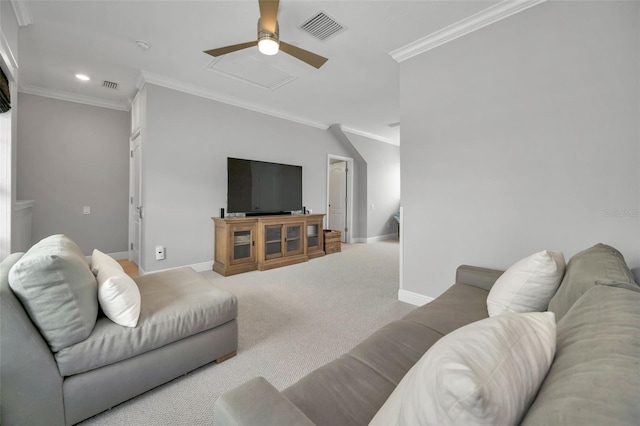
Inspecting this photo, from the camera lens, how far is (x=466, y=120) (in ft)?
7.84

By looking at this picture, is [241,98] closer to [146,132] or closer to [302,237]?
[146,132]

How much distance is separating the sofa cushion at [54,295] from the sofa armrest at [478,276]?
7.92 ft

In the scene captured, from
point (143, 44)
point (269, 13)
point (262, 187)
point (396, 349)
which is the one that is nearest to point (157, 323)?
point (396, 349)

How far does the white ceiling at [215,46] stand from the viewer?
2230 millimetres

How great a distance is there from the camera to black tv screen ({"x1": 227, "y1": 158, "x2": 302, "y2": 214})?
4.10 meters

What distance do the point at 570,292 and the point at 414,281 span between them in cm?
170

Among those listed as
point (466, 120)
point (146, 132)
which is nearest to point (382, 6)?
point (466, 120)

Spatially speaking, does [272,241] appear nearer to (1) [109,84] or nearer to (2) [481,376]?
(1) [109,84]

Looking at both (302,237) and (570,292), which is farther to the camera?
(302,237)

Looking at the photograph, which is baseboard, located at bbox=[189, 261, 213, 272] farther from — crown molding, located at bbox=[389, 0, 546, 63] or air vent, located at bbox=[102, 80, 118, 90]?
crown molding, located at bbox=[389, 0, 546, 63]

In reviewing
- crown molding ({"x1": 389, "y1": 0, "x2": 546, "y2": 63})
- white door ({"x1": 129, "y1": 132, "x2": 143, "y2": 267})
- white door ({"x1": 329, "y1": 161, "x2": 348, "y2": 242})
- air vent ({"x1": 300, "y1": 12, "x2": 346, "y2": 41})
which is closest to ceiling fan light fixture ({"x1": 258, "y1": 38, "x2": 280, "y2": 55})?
air vent ({"x1": 300, "y1": 12, "x2": 346, "y2": 41})

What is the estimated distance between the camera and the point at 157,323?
1.47 m

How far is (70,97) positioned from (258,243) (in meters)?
3.72

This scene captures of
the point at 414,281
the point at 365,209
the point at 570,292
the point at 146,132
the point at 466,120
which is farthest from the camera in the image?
the point at 365,209
